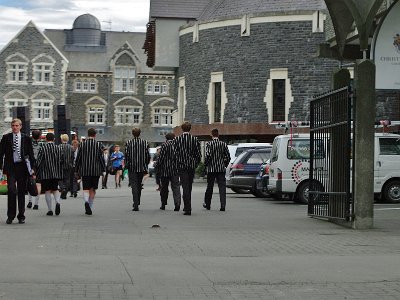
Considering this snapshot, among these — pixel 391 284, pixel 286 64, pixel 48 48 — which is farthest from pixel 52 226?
pixel 48 48

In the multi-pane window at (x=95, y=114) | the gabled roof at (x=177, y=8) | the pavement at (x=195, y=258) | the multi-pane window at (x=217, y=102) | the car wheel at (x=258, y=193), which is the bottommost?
the pavement at (x=195, y=258)

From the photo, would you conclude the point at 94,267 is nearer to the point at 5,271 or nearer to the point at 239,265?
the point at 5,271

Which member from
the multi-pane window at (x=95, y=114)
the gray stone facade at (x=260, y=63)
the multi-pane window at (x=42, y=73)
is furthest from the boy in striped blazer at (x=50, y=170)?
the multi-pane window at (x=95, y=114)

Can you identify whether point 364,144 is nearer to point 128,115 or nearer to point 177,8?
point 177,8

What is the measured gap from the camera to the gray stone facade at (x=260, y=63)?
51.4 metres

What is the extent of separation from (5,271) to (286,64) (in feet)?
141

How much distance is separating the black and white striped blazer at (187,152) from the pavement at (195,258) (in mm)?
1540

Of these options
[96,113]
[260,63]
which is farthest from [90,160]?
[96,113]

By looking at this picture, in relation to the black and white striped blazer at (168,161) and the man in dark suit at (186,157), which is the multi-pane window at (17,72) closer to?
the black and white striped blazer at (168,161)

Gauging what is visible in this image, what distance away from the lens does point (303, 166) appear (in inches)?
963

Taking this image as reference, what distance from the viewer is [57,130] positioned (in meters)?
31.8

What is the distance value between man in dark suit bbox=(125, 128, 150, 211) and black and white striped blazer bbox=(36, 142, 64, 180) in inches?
89.9

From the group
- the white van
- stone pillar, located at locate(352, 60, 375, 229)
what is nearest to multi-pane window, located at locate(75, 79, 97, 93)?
the white van

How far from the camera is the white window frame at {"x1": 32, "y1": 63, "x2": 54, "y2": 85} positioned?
99.1m
